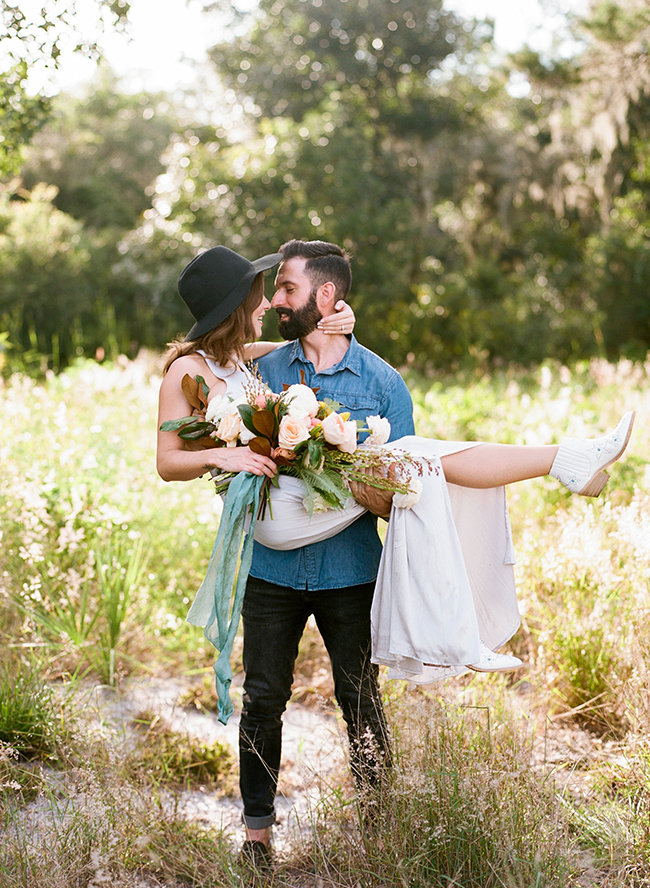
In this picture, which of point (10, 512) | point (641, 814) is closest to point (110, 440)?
point (10, 512)

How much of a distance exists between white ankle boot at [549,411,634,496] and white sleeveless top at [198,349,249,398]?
1110 millimetres

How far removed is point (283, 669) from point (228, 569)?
18.8 inches

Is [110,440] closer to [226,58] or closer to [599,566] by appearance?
[599,566]

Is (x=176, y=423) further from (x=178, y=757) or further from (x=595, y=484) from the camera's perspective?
(x=178, y=757)

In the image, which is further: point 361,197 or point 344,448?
point 361,197

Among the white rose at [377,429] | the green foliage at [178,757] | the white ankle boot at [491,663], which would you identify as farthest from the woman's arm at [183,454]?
the green foliage at [178,757]

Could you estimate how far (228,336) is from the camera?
2.67m

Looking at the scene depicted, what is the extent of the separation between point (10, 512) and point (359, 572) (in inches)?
96.8

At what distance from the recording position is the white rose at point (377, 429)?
245cm

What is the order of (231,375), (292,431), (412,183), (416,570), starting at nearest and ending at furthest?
(292,431) → (416,570) → (231,375) → (412,183)

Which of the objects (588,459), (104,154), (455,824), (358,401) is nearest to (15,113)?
(358,401)

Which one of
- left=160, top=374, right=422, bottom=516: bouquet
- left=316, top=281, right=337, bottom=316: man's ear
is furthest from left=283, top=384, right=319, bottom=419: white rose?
left=316, top=281, right=337, bottom=316: man's ear

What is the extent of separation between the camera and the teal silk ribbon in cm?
239

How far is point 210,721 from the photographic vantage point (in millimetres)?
3840
